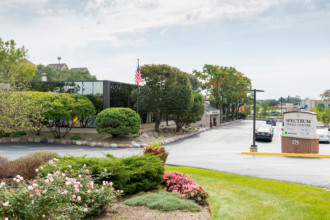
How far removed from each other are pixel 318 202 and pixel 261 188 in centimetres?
195

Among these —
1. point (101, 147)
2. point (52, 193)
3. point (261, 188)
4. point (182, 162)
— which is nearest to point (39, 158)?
point (52, 193)

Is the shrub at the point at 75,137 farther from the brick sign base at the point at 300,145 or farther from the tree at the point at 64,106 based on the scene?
the brick sign base at the point at 300,145

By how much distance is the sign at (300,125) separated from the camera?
66.2 ft

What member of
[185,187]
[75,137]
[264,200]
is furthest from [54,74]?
[264,200]

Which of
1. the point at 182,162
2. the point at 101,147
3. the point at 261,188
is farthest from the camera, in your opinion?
the point at 101,147

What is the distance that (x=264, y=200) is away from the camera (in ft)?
25.1

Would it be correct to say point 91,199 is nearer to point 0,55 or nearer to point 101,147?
point 101,147

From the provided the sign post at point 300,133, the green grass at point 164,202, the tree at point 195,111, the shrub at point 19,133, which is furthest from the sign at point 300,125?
the shrub at point 19,133

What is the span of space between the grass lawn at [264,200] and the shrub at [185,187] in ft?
1.01

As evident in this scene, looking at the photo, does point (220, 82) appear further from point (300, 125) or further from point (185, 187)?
point (185, 187)

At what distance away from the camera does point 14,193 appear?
4.93 m

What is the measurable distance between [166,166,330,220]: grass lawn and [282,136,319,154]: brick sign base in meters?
11.8

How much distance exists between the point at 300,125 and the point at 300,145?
146 cm

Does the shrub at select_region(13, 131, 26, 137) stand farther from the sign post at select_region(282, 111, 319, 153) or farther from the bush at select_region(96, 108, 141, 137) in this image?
the sign post at select_region(282, 111, 319, 153)
